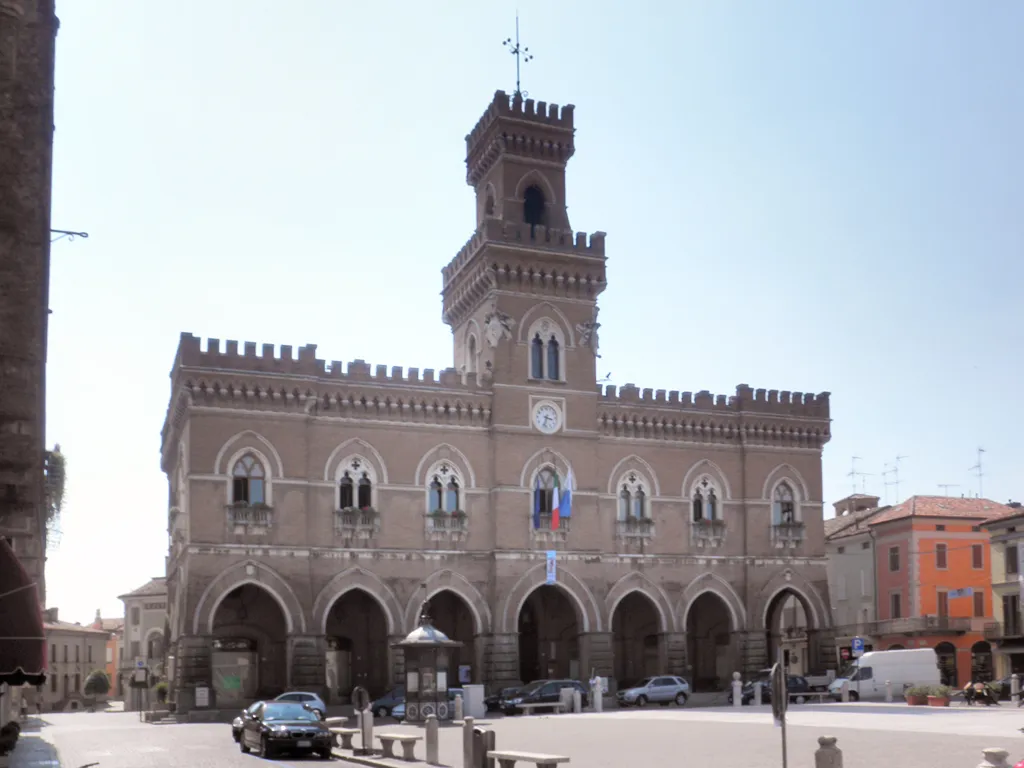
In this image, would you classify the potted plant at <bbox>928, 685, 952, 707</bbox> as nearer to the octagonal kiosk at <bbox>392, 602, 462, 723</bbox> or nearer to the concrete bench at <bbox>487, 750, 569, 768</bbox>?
the octagonal kiosk at <bbox>392, 602, 462, 723</bbox>

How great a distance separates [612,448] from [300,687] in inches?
653

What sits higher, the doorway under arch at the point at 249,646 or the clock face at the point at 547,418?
the clock face at the point at 547,418

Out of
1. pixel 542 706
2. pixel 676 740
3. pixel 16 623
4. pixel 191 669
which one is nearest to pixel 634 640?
pixel 542 706

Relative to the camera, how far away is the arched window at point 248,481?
161ft

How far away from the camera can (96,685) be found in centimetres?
10238

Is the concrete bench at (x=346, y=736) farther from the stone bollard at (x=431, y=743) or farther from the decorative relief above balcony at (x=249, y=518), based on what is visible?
the decorative relief above balcony at (x=249, y=518)

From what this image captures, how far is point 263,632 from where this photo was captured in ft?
165

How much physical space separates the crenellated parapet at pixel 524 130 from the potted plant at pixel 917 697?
2668cm

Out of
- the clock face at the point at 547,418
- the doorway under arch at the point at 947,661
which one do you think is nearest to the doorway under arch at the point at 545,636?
the clock face at the point at 547,418

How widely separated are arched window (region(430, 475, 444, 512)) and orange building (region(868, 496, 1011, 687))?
2745 cm

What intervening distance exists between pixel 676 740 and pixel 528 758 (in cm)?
968

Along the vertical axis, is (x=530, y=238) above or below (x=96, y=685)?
above

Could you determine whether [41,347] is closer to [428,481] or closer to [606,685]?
[428,481]

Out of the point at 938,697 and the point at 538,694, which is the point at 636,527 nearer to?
the point at 538,694
